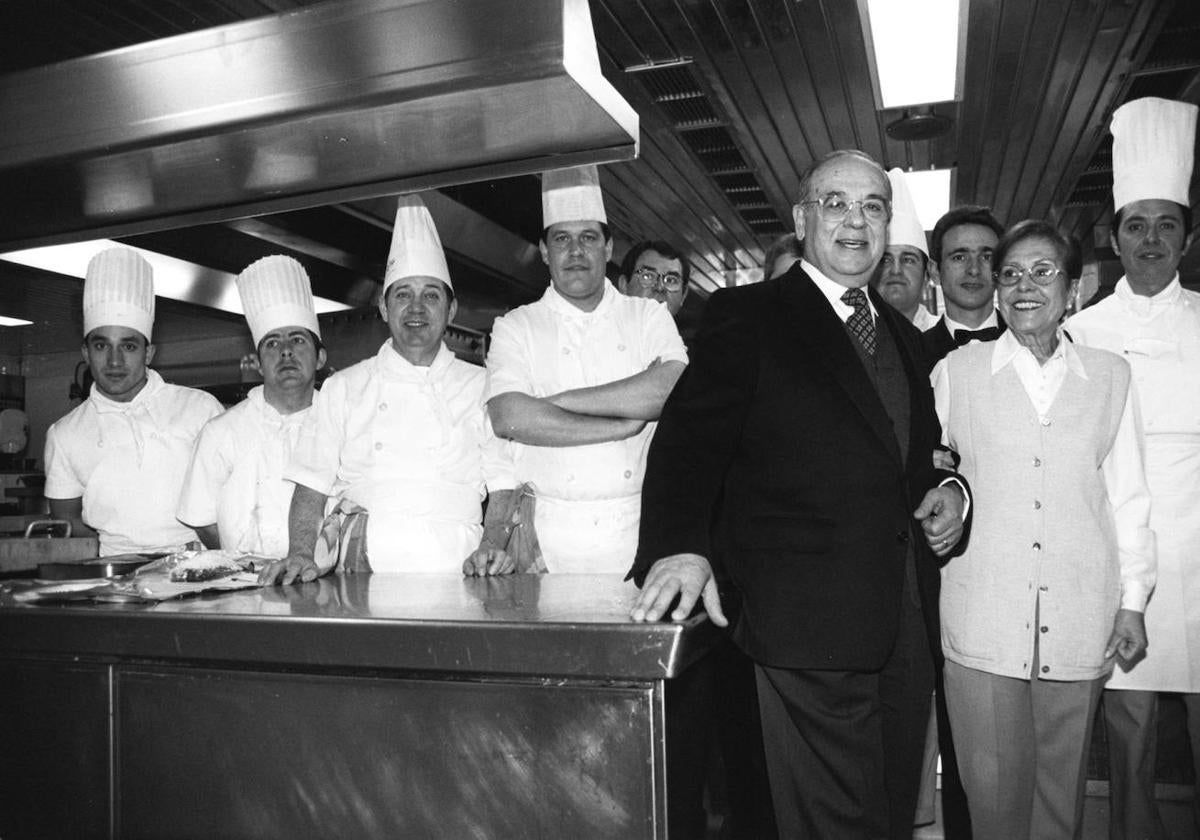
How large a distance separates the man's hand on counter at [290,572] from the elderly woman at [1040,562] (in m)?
1.31

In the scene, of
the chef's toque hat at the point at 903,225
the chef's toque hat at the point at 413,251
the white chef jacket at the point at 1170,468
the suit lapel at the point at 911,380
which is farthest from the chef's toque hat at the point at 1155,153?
the chef's toque hat at the point at 413,251

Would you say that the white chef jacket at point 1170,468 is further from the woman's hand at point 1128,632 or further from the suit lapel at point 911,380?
the suit lapel at point 911,380

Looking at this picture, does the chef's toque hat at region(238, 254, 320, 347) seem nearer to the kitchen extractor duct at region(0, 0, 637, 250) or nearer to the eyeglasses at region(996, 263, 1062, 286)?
the kitchen extractor duct at region(0, 0, 637, 250)

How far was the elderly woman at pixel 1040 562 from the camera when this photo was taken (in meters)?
1.75

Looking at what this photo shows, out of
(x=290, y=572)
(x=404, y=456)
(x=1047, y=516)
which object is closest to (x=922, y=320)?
(x=1047, y=516)

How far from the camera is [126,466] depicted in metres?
3.07

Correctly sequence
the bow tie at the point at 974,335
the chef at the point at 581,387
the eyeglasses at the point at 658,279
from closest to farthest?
the chef at the point at 581,387
the bow tie at the point at 974,335
the eyeglasses at the point at 658,279

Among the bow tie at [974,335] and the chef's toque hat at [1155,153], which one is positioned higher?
the chef's toque hat at [1155,153]

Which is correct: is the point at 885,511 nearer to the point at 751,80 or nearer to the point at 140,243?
the point at 751,80

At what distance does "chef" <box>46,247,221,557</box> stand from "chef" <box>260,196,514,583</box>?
3.31 ft

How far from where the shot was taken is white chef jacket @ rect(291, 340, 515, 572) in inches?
90.3

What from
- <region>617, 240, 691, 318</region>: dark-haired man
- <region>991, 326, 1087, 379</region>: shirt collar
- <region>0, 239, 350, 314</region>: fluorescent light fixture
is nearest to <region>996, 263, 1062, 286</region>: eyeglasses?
<region>991, 326, 1087, 379</region>: shirt collar

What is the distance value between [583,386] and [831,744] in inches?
46.9

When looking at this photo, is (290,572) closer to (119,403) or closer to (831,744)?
(831,744)
